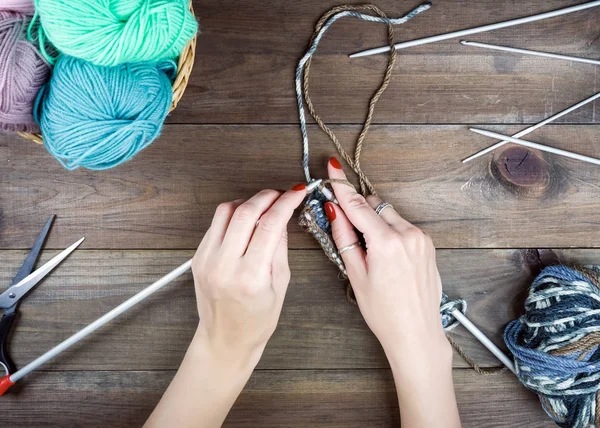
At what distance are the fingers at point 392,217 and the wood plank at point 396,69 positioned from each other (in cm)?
15

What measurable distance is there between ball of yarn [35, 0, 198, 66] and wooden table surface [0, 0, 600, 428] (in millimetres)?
239

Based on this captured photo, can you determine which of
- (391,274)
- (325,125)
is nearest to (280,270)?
(391,274)

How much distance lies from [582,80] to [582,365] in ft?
1.63

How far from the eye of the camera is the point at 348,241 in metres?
0.86

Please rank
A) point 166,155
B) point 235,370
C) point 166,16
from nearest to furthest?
point 166,16 < point 235,370 < point 166,155

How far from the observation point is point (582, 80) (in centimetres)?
95

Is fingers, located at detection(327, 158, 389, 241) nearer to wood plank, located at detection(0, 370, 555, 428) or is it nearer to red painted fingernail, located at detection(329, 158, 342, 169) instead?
red painted fingernail, located at detection(329, 158, 342, 169)

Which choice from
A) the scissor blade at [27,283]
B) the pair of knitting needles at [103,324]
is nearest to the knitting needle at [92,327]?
the pair of knitting needles at [103,324]

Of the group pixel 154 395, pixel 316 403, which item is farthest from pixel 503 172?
pixel 154 395

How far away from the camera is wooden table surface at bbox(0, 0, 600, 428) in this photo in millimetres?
923

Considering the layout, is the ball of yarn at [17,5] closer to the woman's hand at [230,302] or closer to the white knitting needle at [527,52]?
the woman's hand at [230,302]

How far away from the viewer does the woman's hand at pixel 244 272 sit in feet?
2.49

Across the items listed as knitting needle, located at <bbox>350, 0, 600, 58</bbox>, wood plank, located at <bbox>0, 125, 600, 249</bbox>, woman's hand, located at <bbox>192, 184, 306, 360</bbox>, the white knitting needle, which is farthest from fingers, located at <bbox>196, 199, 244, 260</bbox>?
the white knitting needle

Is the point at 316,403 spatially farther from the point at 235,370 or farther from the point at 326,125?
the point at 326,125
